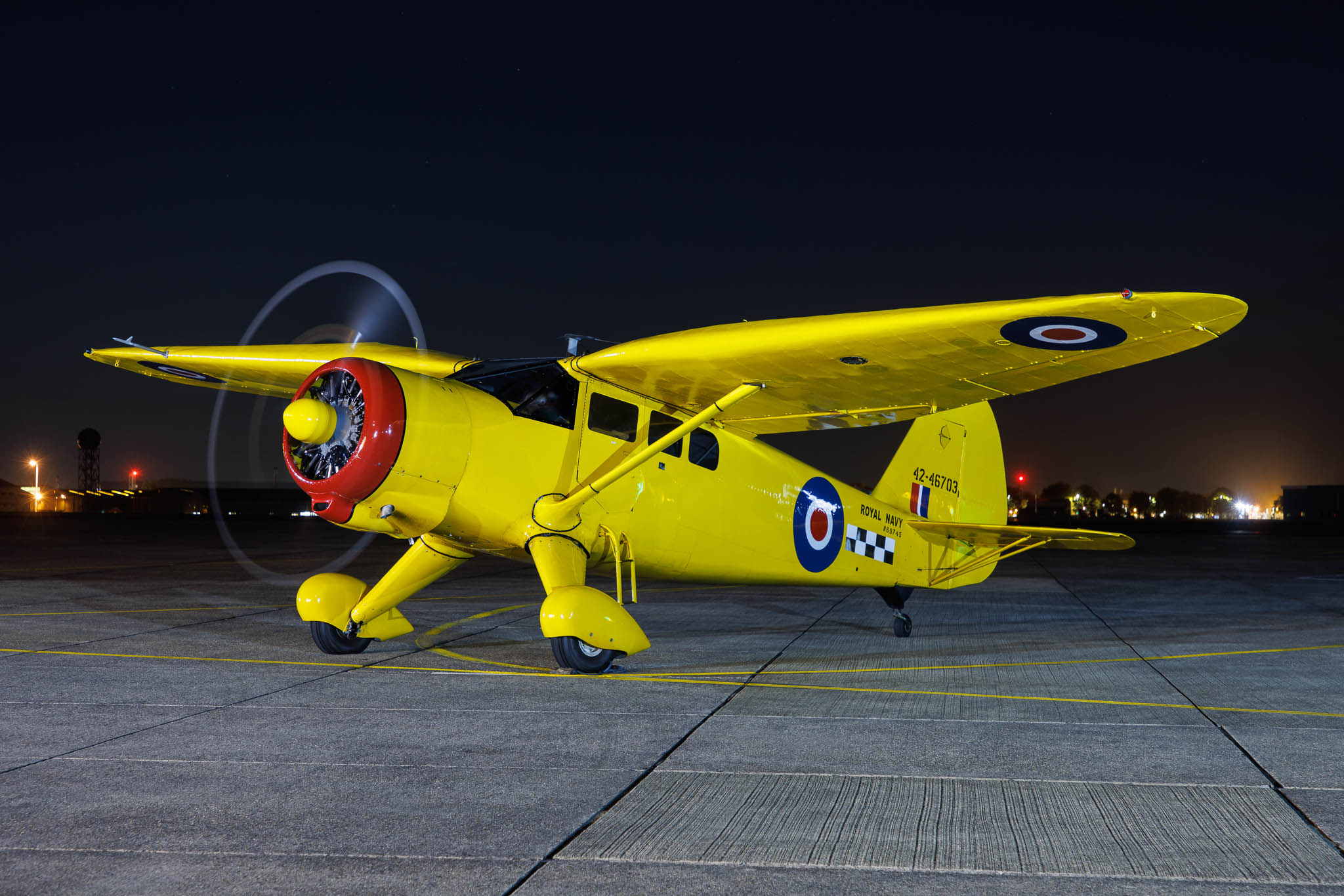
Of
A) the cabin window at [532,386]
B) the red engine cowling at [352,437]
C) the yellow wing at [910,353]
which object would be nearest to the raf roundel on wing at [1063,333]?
the yellow wing at [910,353]

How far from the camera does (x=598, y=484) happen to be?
7391 mm

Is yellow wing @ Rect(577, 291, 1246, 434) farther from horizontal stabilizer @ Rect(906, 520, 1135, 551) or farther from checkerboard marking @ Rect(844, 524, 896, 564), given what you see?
horizontal stabilizer @ Rect(906, 520, 1135, 551)

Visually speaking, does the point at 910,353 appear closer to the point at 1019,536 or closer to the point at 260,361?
the point at 1019,536

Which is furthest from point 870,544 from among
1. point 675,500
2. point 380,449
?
point 380,449

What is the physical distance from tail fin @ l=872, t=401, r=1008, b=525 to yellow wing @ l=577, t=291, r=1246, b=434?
2.60 metres

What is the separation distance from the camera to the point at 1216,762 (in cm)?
470

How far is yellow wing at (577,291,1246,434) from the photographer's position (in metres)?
5.77

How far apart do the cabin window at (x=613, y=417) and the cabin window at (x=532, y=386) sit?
0.19 m

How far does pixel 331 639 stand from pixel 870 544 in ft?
18.6

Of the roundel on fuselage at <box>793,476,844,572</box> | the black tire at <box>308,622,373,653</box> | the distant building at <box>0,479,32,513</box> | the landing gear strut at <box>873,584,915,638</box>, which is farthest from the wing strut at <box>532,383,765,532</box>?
the distant building at <box>0,479,32,513</box>

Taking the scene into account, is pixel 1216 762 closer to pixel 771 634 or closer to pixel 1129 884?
pixel 1129 884

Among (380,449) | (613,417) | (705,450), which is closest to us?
(380,449)

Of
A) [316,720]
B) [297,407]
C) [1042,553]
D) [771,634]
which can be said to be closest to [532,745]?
[316,720]

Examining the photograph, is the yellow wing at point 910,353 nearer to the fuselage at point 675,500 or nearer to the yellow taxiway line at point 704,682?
the fuselage at point 675,500
